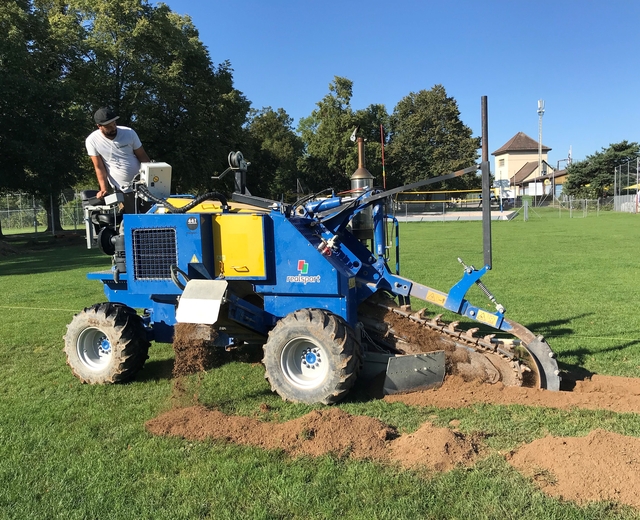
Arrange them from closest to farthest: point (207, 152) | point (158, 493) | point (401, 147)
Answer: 1. point (158, 493)
2. point (207, 152)
3. point (401, 147)

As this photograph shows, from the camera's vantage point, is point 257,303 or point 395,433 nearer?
point 395,433

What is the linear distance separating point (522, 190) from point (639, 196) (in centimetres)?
4879

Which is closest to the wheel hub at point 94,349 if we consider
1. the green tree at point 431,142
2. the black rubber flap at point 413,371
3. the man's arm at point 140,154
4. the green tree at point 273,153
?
the man's arm at point 140,154

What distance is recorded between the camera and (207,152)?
112 ft

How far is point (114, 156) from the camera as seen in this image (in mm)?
6047

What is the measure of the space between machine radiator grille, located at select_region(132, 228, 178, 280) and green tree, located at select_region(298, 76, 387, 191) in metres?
49.1

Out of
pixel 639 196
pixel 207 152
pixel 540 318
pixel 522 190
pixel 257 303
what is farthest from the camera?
pixel 522 190

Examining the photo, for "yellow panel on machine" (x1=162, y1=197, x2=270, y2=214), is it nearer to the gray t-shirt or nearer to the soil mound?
the gray t-shirt

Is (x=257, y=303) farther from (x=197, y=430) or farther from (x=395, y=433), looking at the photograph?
(x=395, y=433)

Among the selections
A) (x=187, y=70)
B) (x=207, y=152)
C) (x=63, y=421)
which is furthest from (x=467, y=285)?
(x=187, y=70)

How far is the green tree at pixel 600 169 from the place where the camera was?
6212cm

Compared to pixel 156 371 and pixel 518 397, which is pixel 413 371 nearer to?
pixel 518 397

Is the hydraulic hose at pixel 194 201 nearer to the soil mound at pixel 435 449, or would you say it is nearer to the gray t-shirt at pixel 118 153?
the gray t-shirt at pixel 118 153

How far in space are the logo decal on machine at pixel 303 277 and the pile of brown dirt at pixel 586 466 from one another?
226 cm
